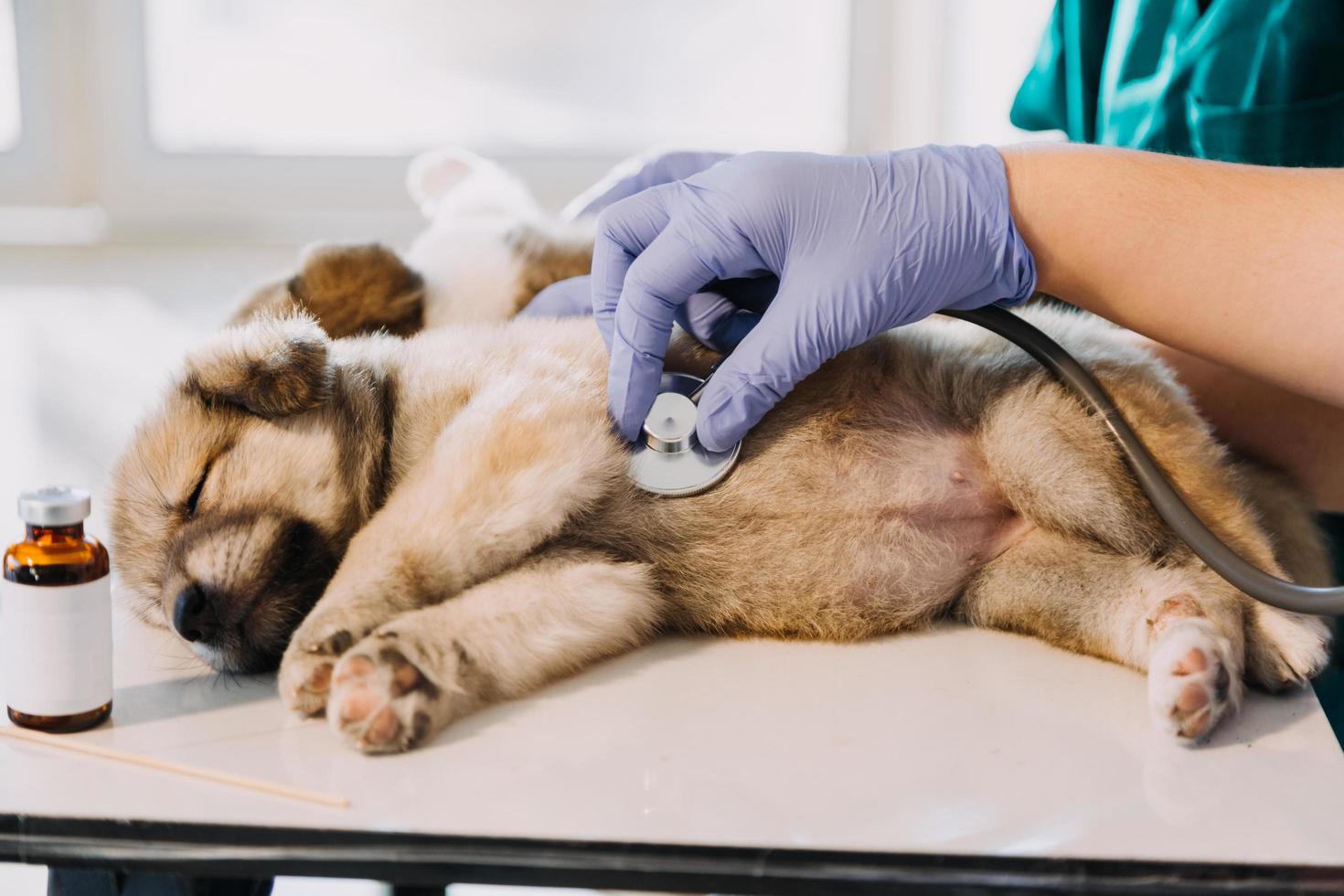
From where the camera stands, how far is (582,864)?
0.78m

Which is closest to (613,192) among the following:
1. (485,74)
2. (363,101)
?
(485,74)

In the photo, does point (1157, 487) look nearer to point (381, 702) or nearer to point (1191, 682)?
point (1191, 682)

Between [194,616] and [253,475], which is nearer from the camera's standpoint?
[194,616]

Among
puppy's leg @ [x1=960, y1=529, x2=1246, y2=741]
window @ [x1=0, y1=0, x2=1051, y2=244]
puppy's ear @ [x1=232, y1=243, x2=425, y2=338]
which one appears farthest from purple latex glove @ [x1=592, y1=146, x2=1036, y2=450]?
window @ [x1=0, y1=0, x2=1051, y2=244]

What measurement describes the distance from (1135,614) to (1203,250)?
415mm

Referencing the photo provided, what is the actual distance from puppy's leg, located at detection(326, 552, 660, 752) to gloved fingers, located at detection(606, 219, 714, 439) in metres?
0.19

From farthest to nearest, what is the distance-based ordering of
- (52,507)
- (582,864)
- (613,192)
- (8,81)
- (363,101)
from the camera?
1. (363,101)
2. (8,81)
3. (613,192)
4. (52,507)
5. (582,864)

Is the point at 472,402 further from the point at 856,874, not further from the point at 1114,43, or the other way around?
the point at 1114,43

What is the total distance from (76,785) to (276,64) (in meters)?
3.03

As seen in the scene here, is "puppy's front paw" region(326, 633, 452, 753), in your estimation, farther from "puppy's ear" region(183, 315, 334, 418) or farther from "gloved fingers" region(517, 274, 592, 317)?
"gloved fingers" region(517, 274, 592, 317)

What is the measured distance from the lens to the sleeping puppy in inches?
43.2

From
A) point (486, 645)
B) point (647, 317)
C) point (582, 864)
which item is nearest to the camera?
point (582, 864)

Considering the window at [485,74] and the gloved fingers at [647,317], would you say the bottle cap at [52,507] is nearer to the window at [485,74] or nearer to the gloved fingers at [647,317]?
the gloved fingers at [647,317]

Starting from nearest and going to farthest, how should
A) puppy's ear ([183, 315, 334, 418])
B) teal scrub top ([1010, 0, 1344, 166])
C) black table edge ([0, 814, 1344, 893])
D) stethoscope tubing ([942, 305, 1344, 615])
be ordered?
black table edge ([0, 814, 1344, 893]) → stethoscope tubing ([942, 305, 1344, 615]) → puppy's ear ([183, 315, 334, 418]) → teal scrub top ([1010, 0, 1344, 166])
